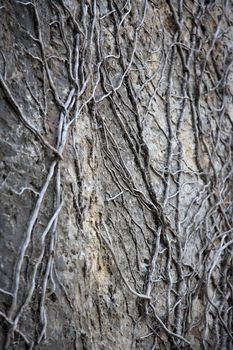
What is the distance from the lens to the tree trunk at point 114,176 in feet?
4.96

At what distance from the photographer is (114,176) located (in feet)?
5.83

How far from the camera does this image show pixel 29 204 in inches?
59.7

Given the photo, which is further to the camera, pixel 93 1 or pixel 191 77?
pixel 191 77

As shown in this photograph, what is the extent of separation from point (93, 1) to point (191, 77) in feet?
1.97

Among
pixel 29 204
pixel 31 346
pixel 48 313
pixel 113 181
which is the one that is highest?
pixel 113 181

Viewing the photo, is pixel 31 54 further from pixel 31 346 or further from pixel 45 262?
pixel 31 346

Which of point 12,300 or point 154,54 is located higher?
point 154,54

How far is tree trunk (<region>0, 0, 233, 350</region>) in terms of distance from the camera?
1.51 meters

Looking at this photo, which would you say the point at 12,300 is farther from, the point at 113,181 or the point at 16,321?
the point at 113,181

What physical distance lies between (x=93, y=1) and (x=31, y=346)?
127 centimetres

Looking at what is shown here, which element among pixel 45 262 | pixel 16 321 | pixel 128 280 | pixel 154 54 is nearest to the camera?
pixel 16 321

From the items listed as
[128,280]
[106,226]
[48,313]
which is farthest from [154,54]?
[48,313]

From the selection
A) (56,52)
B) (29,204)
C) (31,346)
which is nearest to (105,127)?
(56,52)

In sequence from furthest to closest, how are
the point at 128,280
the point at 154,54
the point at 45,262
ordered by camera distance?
the point at 154,54
the point at 128,280
the point at 45,262
